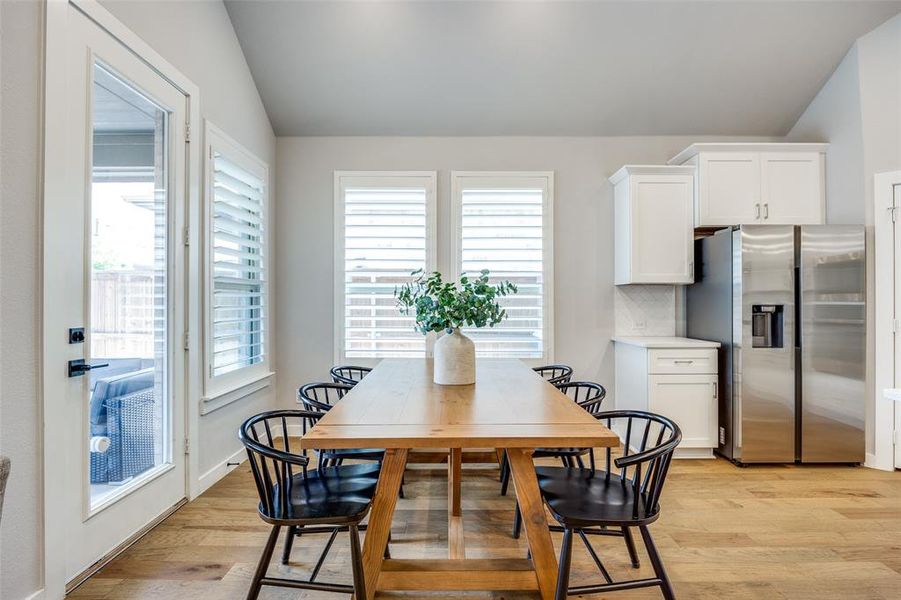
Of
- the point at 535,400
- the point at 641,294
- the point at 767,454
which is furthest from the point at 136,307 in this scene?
the point at 767,454

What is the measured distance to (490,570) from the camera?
1953 mm

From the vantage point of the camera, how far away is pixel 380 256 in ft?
14.1

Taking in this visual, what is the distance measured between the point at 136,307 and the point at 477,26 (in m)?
2.93

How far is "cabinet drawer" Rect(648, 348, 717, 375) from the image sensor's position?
371 cm

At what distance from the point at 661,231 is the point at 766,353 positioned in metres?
1.20

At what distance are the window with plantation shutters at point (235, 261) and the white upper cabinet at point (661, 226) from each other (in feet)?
9.94

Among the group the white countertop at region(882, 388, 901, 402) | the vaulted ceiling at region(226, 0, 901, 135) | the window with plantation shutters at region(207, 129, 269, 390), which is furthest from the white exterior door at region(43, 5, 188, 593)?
the white countertop at region(882, 388, 901, 402)

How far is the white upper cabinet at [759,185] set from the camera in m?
3.95

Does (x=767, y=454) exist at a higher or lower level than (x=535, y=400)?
lower

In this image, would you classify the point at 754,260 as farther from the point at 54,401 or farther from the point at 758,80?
the point at 54,401

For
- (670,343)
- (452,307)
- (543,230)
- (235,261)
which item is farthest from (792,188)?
(235,261)

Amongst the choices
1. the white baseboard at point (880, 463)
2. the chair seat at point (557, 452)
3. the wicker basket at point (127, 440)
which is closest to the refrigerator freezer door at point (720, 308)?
the white baseboard at point (880, 463)

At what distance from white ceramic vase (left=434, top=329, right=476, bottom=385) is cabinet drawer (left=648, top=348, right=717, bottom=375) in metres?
1.91

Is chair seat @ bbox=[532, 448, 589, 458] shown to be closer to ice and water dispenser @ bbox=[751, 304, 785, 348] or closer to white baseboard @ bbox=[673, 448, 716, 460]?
Answer: white baseboard @ bbox=[673, 448, 716, 460]
